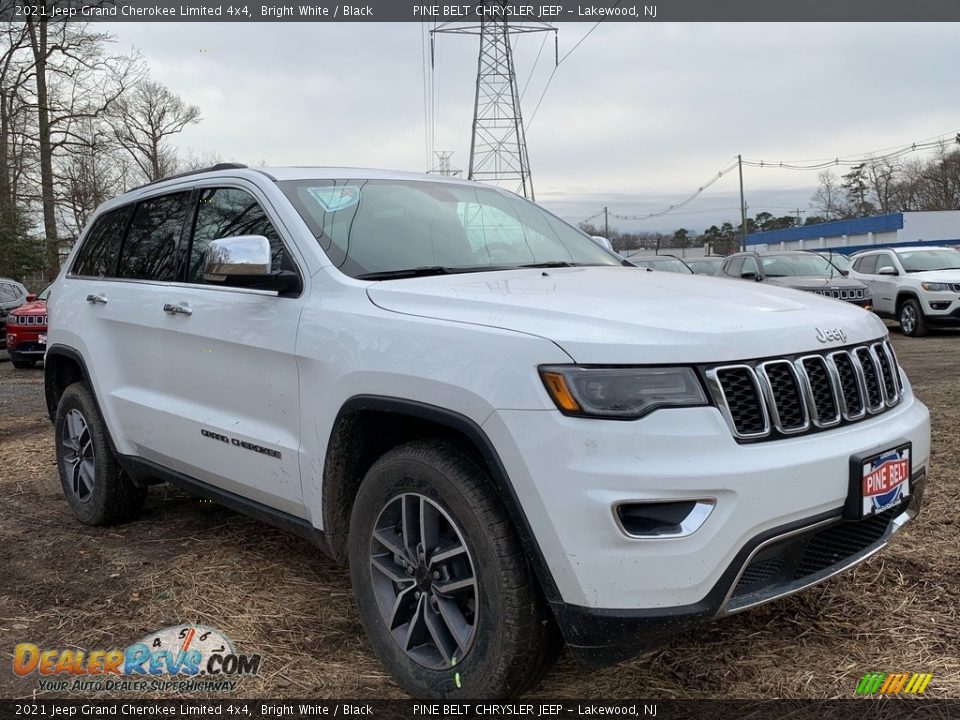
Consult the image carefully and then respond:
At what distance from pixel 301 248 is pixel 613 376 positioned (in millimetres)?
1460

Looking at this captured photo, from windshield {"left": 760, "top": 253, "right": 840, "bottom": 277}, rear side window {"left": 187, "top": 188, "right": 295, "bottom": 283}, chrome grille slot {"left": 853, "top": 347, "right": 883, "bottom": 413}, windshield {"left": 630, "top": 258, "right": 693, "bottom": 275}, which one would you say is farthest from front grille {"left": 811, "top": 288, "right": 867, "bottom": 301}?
rear side window {"left": 187, "top": 188, "right": 295, "bottom": 283}

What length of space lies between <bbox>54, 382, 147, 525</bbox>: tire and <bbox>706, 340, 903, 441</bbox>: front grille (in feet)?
11.1

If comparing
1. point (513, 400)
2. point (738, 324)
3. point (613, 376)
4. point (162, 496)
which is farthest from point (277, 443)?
point (162, 496)

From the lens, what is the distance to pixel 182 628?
10.6ft

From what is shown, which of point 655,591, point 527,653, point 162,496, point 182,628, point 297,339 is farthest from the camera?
point 162,496

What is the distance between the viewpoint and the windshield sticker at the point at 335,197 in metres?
3.31

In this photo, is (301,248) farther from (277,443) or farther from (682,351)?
(682,351)

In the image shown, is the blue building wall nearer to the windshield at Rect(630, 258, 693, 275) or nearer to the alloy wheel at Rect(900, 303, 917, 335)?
the alloy wheel at Rect(900, 303, 917, 335)

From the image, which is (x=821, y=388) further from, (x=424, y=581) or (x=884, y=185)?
(x=884, y=185)

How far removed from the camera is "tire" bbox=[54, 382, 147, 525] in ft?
14.2

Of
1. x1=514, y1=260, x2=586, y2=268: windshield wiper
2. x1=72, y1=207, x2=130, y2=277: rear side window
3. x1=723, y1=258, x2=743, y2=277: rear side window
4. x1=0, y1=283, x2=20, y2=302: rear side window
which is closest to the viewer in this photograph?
x1=514, y1=260, x2=586, y2=268: windshield wiper

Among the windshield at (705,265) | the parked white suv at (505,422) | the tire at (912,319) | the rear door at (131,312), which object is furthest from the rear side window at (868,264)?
the rear door at (131,312)

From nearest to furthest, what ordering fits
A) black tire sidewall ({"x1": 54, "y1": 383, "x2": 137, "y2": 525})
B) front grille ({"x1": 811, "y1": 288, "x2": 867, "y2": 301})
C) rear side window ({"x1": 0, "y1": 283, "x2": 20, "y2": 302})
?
black tire sidewall ({"x1": 54, "y1": 383, "x2": 137, "y2": 525})
front grille ({"x1": 811, "y1": 288, "x2": 867, "y2": 301})
rear side window ({"x1": 0, "y1": 283, "x2": 20, "y2": 302})

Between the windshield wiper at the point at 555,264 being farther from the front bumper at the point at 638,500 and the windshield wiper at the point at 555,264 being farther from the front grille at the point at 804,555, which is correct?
the front grille at the point at 804,555
